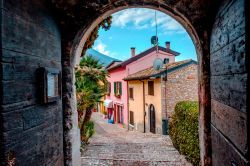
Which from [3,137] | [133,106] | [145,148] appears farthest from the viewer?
[133,106]

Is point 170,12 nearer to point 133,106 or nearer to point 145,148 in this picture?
point 145,148

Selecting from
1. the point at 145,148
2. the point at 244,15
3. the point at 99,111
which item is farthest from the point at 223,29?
the point at 99,111

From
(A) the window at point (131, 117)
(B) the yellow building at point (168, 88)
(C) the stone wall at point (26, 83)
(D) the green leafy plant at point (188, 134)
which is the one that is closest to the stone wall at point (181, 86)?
(B) the yellow building at point (168, 88)

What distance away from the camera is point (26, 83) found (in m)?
2.17

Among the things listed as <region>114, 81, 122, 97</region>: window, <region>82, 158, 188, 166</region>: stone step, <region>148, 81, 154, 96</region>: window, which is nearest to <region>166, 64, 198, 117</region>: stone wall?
<region>148, 81, 154, 96</region>: window

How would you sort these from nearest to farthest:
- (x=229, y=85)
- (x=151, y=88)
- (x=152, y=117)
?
(x=229, y=85)
(x=151, y=88)
(x=152, y=117)

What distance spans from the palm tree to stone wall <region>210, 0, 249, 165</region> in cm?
541

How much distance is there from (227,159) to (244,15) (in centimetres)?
127

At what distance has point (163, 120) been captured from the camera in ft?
46.2

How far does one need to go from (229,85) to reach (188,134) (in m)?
4.62

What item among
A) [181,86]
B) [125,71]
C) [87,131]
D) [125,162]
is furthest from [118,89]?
[125,162]

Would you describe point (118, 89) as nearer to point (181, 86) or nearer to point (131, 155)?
point (181, 86)

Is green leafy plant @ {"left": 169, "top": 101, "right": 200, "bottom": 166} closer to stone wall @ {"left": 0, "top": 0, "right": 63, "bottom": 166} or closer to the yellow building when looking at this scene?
stone wall @ {"left": 0, "top": 0, "right": 63, "bottom": 166}

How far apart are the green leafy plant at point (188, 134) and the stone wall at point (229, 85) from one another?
2960 mm
